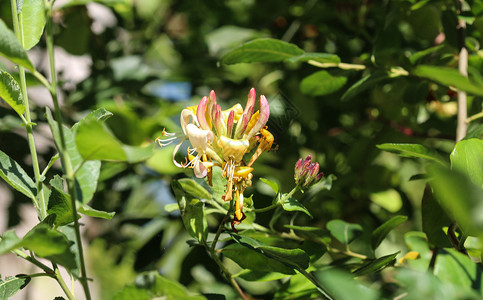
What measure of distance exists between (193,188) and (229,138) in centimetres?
7

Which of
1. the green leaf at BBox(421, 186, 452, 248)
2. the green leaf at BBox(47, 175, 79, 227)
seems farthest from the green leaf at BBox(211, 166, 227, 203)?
the green leaf at BBox(421, 186, 452, 248)

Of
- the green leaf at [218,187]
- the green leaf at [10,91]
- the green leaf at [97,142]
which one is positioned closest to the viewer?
the green leaf at [97,142]

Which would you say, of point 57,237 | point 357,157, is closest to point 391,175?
point 357,157

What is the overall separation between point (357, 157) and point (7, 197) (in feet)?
3.05

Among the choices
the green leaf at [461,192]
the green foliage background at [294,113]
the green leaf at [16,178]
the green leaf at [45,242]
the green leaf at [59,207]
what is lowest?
the green foliage background at [294,113]

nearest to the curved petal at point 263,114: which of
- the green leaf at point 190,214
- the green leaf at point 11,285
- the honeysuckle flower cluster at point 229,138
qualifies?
the honeysuckle flower cluster at point 229,138

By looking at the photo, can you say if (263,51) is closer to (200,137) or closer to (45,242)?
(200,137)

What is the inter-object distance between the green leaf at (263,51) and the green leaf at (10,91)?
31cm

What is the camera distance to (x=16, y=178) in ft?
1.69

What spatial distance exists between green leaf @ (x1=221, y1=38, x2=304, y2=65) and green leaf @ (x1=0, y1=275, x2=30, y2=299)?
0.42m

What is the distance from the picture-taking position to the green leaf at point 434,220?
0.62m

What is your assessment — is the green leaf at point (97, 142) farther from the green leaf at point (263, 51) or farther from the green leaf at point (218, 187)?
the green leaf at point (263, 51)

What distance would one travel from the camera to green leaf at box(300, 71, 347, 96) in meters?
0.78

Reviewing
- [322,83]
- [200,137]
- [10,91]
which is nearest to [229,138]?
[200,137]
